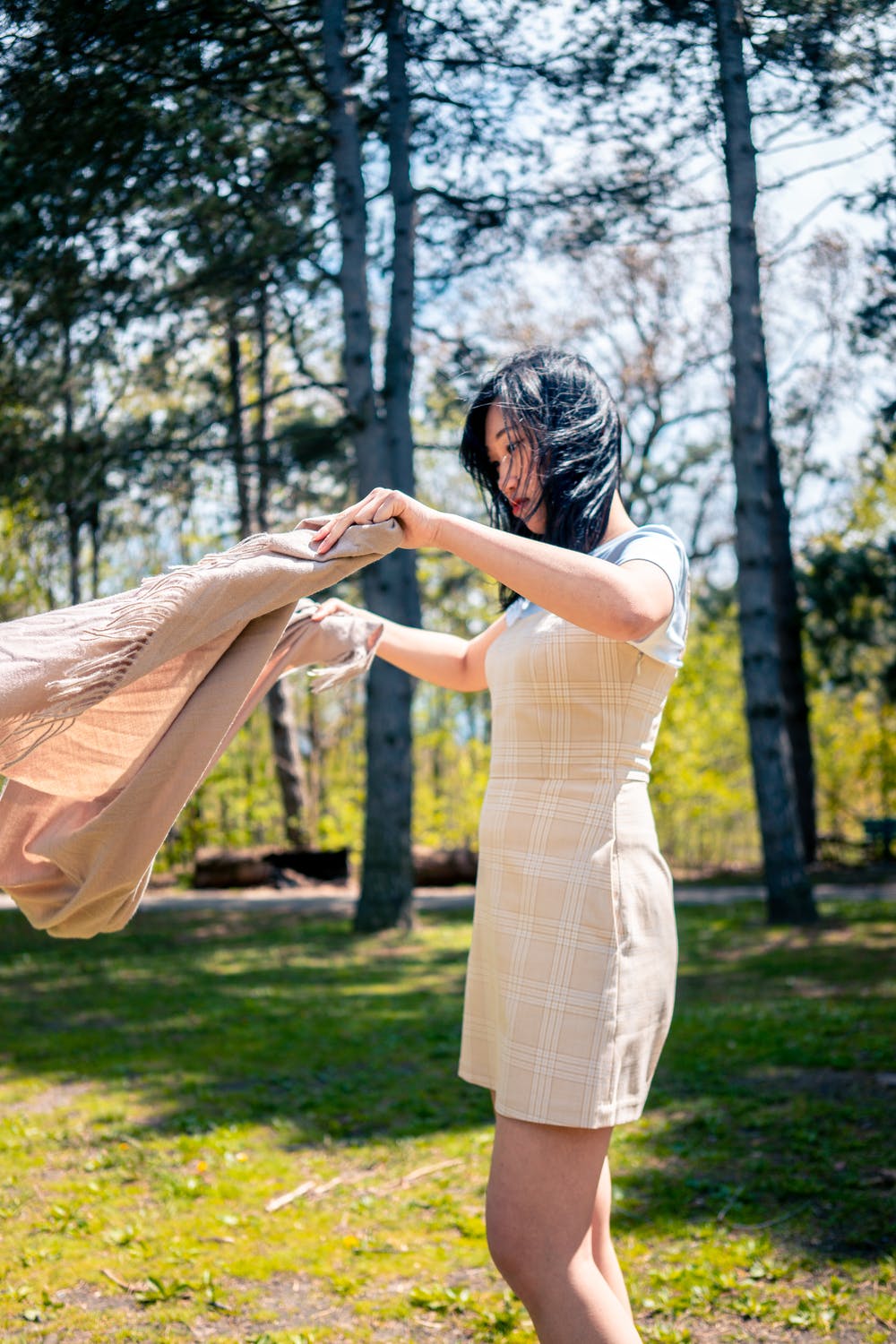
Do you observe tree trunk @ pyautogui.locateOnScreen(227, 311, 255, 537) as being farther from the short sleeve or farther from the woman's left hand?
the short sleeve

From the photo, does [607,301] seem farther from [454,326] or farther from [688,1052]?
[688,1052]

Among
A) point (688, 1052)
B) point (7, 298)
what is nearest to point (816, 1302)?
point (688, 1052)

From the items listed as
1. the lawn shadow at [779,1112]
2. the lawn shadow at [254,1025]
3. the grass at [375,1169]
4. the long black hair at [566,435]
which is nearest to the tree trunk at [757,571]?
the lawn shadow at [779,1112]

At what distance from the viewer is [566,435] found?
2.07 m

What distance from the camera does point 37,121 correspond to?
16.1 feet

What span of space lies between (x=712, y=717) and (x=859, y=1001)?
1162 centimetres

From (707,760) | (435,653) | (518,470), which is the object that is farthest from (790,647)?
(518,470)

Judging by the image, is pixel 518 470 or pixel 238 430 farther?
pixel 238 430

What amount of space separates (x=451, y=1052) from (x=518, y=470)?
14.9ft

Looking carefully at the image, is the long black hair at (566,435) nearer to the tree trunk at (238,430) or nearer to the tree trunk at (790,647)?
the tree trunk at (238,430)

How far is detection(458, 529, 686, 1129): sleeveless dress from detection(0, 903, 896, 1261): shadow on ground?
1.99 m

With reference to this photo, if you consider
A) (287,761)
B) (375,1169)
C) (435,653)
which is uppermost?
(435,653)

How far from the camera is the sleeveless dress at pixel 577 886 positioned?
6.40 ft

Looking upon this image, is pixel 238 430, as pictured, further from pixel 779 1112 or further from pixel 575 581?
pixel 575 581
